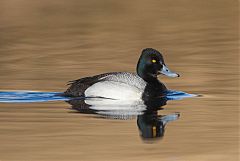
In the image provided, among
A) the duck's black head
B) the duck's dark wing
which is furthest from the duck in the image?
the duck's black head

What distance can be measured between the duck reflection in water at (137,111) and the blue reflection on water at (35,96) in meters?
0.17

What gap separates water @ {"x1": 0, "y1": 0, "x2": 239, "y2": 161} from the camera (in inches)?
402

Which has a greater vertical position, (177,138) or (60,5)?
(60,5)

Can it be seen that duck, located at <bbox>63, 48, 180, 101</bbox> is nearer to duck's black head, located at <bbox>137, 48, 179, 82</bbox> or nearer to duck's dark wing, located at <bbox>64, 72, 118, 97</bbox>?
duck's dark wing, located at <bbox>64, 72, 118, 97</bbox>

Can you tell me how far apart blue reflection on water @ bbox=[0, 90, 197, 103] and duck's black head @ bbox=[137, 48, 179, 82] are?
56 centimetres

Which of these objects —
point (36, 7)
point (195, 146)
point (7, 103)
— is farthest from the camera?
point (36, 7)

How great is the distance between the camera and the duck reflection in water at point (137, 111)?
1148 centimetres

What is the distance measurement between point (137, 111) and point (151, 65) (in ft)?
6.60

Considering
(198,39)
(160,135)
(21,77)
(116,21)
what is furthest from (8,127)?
(116,21)

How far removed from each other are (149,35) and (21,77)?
7.69 m

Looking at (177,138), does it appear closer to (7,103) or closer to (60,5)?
(7,103)

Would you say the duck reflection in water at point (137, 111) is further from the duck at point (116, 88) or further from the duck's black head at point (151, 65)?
the duck's black head at point (151, 65)

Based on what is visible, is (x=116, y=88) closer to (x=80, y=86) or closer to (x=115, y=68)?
(x=80, y=86)

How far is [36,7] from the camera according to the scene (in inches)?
1125
